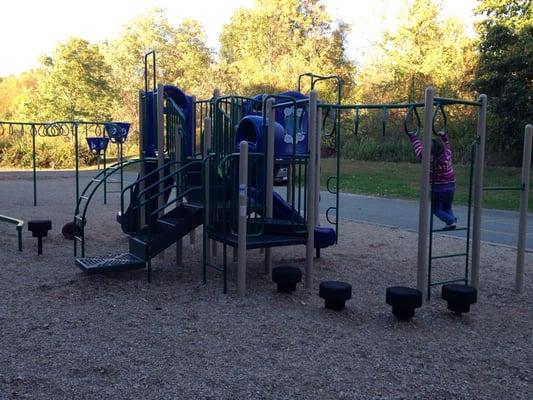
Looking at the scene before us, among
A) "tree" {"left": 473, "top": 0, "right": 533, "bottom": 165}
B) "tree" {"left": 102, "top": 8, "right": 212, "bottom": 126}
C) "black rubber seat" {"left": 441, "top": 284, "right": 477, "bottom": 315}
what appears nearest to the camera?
"black rubber seat" {"left": 441, "top": 284, "right": 477, "bottom": 315}

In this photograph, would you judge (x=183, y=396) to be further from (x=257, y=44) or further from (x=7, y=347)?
(x=257, y=44)

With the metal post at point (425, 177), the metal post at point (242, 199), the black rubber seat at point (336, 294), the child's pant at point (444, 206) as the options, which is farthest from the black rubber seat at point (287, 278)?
the child's pant at point (444, 206)

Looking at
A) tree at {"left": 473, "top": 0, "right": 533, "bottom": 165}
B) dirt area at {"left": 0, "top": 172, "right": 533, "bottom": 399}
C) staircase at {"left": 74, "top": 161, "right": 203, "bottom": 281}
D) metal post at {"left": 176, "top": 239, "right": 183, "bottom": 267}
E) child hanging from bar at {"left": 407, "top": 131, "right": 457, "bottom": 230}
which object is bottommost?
dirt area at {"left": 0, "top": 172, "right": 533, "bottom": 399}

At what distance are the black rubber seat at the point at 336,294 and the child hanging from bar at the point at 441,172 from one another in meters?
1.29

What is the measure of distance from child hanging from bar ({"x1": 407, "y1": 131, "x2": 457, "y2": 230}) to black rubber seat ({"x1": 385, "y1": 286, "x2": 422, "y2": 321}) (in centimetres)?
114

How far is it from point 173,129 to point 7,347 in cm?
408

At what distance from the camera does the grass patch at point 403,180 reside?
15.7 m

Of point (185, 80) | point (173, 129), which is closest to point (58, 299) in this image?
point (173, 129)

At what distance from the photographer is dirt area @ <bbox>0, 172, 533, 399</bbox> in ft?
11.5

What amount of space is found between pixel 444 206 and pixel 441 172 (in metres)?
0.91

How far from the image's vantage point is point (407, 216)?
12.5 m

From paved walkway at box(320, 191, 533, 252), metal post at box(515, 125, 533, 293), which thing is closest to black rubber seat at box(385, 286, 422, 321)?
metal post at box(515, 125, 533, 293)

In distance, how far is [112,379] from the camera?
3564mm

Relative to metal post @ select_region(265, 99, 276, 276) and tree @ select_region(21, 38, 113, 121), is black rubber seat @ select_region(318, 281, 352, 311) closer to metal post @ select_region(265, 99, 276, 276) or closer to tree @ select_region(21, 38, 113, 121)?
metal post @ select_region(265, 99, 276, 276)
